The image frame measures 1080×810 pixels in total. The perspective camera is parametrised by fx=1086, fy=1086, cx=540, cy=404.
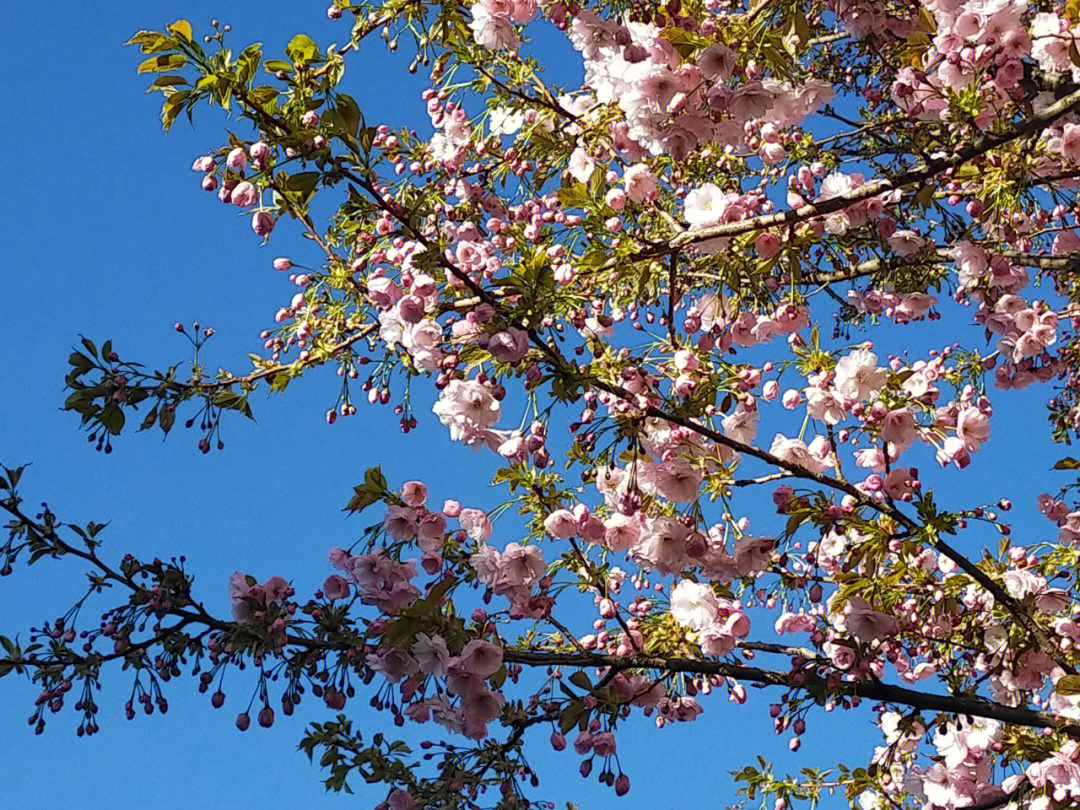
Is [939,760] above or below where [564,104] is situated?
below

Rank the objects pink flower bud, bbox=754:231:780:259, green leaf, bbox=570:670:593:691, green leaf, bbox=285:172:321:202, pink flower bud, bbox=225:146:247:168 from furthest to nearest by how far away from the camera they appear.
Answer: pink flower bud, bbox=754:231:780:259, green leaf, bbox=570:670:593:691, pink flower bud, bbox=225:146:247:168, green leaf, bbox=285:172:321:202

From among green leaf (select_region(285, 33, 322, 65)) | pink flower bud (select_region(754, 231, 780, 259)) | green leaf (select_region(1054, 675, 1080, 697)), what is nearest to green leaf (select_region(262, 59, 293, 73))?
green leaf (select_region(285, 33, 322, 65))

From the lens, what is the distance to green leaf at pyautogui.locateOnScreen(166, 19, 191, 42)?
2668mm

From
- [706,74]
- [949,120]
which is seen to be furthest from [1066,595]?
[706,74]

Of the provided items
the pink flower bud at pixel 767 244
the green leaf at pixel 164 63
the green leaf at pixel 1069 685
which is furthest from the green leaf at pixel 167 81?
the green leaf at pixel 1069 685

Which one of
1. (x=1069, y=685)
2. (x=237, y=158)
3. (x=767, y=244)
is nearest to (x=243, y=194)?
(x=237, y=158)

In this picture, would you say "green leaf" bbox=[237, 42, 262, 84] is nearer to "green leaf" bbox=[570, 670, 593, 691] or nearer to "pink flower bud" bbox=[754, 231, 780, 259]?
"pink flower bud" bbox=[754, 231, 780, 259]

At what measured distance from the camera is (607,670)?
3311 millimetres

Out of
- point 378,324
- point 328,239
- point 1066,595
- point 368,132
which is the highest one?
point 328,239

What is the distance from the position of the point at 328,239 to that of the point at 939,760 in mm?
3281

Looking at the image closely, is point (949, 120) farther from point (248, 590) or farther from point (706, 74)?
point (248, 590)

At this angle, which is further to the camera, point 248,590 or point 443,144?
point 443,144

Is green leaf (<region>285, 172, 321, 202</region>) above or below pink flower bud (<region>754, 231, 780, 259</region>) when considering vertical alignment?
below

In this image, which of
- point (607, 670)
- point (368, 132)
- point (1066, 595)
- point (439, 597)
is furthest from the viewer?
point (1066, 595)
